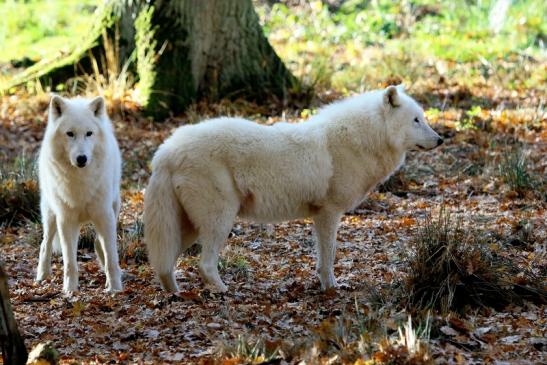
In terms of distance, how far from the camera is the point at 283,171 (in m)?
6.43

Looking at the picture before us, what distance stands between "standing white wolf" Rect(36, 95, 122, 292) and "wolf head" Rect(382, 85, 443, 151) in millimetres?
2453

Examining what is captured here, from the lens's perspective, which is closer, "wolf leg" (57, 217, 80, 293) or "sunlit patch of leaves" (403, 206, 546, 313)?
"sunlit patch of leaves" (403, 206, 546, 313)

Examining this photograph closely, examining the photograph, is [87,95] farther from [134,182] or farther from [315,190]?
[315,190]

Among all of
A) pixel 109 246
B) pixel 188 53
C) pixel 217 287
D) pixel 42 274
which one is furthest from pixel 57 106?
pixel 188 53

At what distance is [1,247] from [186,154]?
124 inches

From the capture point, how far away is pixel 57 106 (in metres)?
6.34

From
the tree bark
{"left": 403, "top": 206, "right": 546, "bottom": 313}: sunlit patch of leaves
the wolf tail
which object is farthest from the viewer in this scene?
the wolf tail

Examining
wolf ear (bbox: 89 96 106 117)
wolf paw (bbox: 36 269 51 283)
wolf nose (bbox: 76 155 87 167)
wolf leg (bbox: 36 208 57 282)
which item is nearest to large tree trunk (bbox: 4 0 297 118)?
wolf leg (bbox: 36 208 57 282)

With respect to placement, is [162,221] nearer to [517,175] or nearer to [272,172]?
[272,172]

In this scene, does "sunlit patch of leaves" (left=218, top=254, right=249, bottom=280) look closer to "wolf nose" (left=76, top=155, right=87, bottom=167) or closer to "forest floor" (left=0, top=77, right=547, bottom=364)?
"forest floor" (left=0, top=77, right=547, bottom=364)

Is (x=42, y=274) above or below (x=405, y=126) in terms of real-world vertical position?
below

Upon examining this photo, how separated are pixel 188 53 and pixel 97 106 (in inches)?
220

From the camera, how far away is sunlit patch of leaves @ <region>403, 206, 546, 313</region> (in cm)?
555

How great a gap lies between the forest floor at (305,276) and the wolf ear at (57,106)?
1.48m
